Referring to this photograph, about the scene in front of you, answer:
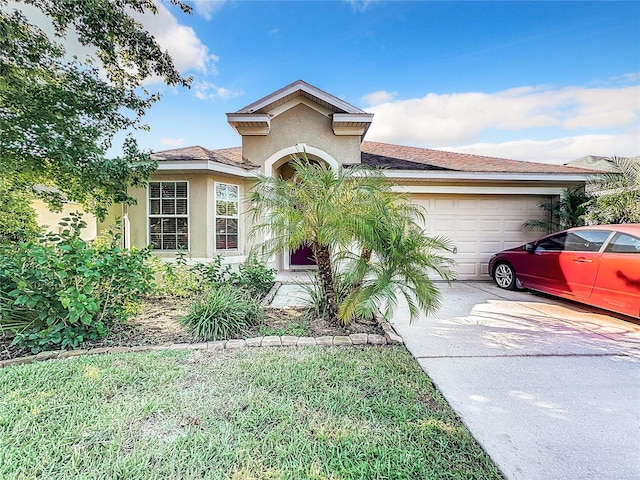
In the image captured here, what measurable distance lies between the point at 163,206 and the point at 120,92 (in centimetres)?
270

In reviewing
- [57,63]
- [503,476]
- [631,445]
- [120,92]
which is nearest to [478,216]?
[631,445]

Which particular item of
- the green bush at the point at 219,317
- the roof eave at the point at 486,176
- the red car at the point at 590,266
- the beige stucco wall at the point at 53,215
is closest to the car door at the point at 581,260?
the red car at the point at 590,266

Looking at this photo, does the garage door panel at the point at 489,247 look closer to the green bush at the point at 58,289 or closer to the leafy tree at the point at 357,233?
the leafy tree at the point at 357,233

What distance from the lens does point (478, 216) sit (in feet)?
30.0

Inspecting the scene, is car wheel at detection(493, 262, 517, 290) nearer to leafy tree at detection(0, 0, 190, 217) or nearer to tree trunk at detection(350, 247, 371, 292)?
tree trunk at detection(350, 247, 371, 292)

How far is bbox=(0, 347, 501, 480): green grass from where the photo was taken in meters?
2.05

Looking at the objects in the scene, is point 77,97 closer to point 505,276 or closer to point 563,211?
point 505,276

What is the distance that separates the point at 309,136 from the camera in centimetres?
950

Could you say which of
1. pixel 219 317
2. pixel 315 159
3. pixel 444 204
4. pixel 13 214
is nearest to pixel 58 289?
pixel 219 317

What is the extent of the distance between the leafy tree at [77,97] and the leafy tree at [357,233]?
4.03 meters

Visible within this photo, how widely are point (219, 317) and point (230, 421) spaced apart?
2.21 m

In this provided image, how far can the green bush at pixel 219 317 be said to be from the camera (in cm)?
442

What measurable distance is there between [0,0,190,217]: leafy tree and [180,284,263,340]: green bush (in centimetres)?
375

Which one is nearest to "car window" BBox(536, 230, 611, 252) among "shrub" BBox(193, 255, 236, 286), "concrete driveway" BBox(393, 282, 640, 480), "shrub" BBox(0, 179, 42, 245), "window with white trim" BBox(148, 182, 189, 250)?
"concrete driveway" BBox(393, 282, 640, 480)
